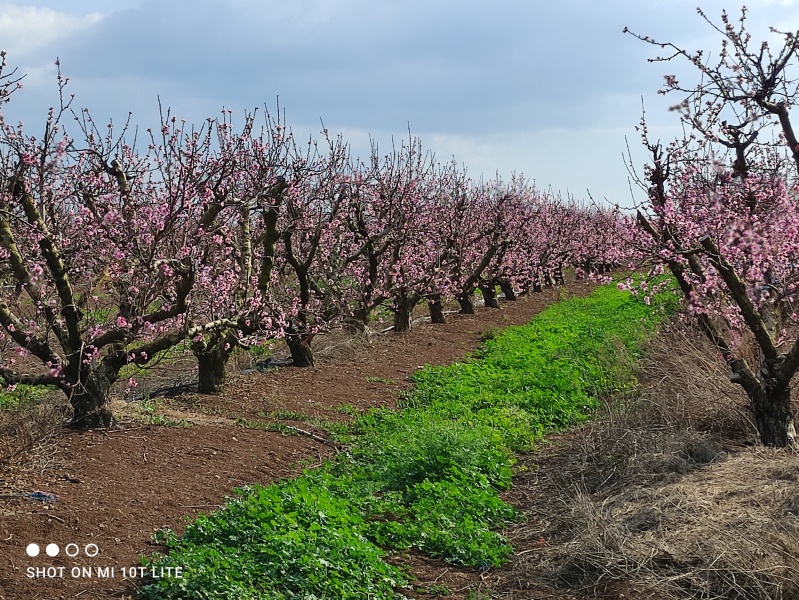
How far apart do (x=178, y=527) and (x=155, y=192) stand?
5.41 metres

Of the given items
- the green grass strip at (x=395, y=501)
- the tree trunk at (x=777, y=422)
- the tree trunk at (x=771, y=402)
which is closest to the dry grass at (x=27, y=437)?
the green grass strip at (x=395, y=501)

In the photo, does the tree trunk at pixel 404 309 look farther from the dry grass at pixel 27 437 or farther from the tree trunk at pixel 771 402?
the dry grass at pixel 27 437

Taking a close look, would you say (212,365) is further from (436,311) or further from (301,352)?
(436,311)

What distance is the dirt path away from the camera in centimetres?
459

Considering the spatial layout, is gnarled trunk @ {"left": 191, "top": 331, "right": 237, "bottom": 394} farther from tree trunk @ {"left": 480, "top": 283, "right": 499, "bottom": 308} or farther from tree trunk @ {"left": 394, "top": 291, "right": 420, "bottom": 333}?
tree trunk @ {"left": 480, "top": 283, "right": 499, "bottom": 308}

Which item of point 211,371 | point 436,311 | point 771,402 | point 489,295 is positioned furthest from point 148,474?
point 489,295

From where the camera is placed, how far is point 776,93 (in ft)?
22.1

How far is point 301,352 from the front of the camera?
12.9m

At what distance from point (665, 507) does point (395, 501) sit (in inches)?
86.2

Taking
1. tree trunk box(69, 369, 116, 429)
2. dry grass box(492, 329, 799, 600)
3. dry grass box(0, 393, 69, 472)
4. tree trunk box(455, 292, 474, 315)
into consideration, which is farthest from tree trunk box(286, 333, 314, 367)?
tree trunk box(455, 292, 474, 315)

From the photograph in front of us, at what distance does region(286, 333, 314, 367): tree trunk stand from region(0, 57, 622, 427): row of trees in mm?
36

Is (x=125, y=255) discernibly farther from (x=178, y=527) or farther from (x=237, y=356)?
(x=237, y=356)

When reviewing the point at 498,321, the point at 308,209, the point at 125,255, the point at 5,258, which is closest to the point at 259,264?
the point at 308,209

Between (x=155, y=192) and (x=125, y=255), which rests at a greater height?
(x=155, y=192)
